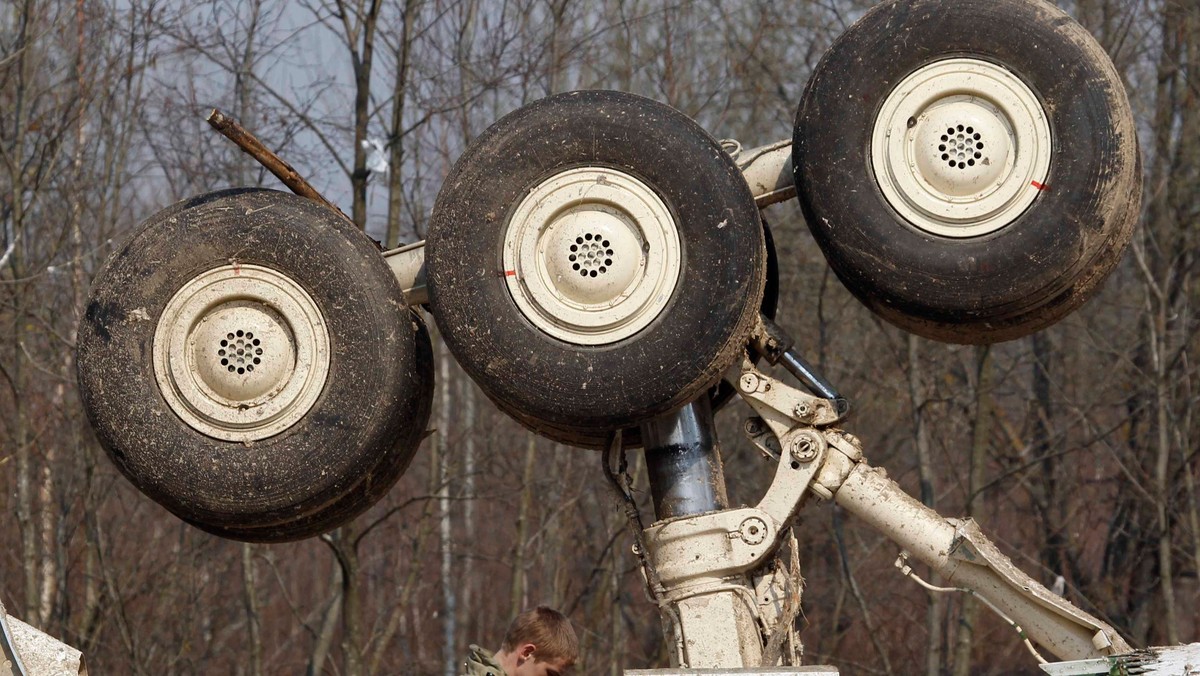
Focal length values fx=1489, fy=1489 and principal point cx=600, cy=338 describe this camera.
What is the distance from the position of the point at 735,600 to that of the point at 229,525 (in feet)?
5.20

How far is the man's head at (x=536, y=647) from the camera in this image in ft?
15.8

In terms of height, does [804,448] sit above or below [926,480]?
below

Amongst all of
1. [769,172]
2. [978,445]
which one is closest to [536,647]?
[769,172]

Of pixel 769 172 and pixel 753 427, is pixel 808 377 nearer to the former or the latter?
pixel 753 427

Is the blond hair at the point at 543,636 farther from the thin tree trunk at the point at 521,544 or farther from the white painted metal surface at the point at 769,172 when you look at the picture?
the thin tree trunk at the point at 521,544

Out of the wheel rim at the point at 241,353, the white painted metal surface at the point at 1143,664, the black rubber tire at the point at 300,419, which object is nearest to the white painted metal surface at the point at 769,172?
the black rubber tire at the point at 300,419

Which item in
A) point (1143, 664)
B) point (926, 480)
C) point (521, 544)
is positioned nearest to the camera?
point (1143, 664)

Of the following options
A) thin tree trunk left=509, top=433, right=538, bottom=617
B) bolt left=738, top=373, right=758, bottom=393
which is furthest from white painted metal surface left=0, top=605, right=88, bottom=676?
thin tree trunk left=509, top=433, right=538, bottom=617

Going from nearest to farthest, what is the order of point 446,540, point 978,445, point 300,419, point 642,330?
point 642,330 → point 300,419 → point 978,445 → point 446,540

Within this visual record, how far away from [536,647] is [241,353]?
1.33 meters

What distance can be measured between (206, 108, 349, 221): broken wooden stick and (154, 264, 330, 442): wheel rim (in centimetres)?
39

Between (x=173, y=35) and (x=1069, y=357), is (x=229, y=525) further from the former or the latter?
(x=1069, y=357)

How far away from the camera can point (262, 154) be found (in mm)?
4898

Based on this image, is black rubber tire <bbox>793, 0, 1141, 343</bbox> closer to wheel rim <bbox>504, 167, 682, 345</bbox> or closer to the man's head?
wheel rim <bbox>504, 167, 682, 345</bbox>
